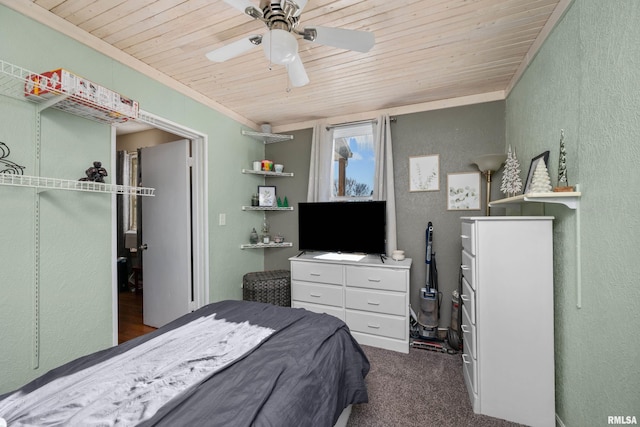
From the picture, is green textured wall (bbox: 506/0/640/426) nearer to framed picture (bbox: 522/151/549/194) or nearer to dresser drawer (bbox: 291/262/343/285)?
framed picture (bbox: 522/151/549/194)

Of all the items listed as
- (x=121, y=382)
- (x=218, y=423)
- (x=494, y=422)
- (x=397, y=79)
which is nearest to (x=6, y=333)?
(x=121, y=382)

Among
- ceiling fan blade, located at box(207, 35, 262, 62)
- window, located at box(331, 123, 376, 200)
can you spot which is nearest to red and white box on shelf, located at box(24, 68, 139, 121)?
ceiling fan blade, located at box(207, 35, 262, 62)

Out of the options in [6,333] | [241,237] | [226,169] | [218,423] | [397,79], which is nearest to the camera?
[218,423]

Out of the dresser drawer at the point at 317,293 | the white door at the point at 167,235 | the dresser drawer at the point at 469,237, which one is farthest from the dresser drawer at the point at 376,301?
the white door at the point at 167,235

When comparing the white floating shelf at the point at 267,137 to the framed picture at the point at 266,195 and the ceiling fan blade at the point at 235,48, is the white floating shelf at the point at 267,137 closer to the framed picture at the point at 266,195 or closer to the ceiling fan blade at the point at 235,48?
the framed picture at the point at 266,195

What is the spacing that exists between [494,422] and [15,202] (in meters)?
3.13

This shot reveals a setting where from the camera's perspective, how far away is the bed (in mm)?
827

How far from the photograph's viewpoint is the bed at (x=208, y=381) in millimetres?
827

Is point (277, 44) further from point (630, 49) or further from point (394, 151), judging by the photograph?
point (394, 151)

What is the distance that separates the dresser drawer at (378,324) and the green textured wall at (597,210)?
115 cm

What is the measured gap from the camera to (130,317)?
10.6 ft

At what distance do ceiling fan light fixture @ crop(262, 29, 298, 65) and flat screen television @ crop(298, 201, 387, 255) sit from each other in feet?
5.86

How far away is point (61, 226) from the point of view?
1617 millimetres

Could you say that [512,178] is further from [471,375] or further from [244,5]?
[244,5]
